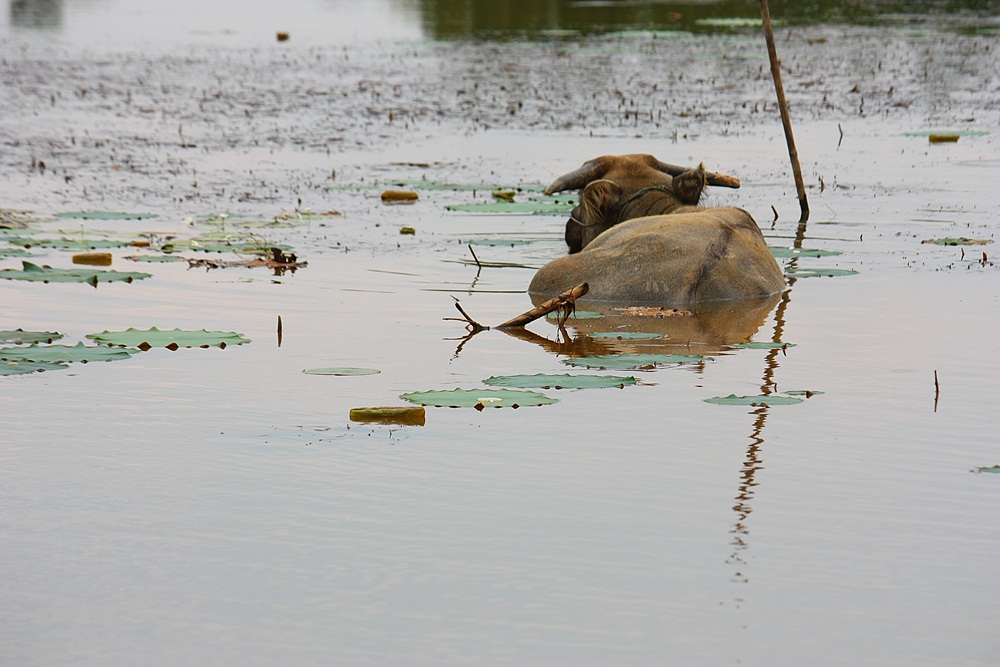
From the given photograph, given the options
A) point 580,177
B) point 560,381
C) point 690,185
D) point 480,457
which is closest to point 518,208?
point 580,177

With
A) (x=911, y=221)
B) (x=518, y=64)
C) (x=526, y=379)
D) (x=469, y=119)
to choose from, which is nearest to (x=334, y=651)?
(x=526, y=379)

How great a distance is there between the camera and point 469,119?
19375mm

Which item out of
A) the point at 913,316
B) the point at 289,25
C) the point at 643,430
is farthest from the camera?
the point at 289,25

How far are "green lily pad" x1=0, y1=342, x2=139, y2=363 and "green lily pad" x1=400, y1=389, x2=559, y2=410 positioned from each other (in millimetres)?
1511

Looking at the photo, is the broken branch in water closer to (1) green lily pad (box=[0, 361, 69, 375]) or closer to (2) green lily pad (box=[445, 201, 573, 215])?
(1) green lily pad (box=[0, 361, 69, 375])

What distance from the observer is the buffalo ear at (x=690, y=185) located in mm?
10135

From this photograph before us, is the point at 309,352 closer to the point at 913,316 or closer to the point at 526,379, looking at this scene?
the point at 526,379

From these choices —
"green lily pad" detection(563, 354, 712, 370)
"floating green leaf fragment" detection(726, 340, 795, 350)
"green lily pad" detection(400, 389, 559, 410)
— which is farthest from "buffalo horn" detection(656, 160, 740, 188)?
"green lily pad" detection(400, 389, 559, 410)

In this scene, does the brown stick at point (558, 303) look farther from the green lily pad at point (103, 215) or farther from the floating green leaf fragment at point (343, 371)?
the green lily pad at point (103, 215)

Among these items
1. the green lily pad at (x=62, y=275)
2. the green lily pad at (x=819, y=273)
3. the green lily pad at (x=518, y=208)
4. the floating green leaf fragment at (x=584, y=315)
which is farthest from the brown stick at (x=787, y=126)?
the green lily pad at (x=62, y=275)

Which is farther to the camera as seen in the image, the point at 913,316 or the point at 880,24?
the point at 880,24

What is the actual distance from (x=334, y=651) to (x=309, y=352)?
3.51m

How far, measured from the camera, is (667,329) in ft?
26.8

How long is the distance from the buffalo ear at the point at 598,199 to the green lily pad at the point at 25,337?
150 inches
